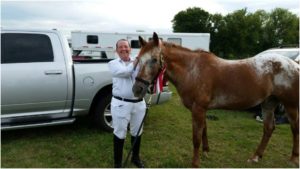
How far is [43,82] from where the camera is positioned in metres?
A: 5.44

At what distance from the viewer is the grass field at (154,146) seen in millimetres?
4883

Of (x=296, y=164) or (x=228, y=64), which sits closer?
(x=228, y=64)

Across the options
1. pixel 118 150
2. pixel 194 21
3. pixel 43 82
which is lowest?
pixel 118 150

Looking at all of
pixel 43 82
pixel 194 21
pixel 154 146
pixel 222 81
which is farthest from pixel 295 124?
pixel 194 21

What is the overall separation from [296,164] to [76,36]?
51.6ft

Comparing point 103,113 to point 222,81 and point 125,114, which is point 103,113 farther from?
point 222,81

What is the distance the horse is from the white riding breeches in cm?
55

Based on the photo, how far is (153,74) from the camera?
Answer: 4074mm

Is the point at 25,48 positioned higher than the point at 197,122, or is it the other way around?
the point at 25,48

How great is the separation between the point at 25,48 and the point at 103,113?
→ 1.75 meters

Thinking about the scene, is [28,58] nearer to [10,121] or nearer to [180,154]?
[10,121]

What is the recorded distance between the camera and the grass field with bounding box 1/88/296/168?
192 inches

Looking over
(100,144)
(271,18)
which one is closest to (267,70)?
(100,144)

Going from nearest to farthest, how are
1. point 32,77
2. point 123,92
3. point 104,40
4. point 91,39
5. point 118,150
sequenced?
point 123,92, point 118,150, point 32,77, point 104,40, point 91,39
